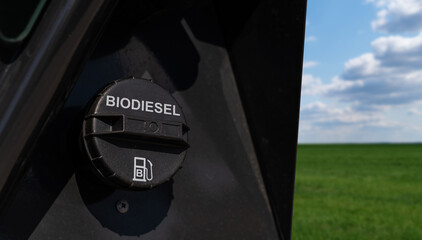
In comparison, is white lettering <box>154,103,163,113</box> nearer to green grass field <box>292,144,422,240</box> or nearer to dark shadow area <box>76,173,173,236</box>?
dark shadow area <box>76,173,173,236</box>

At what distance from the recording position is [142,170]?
1.06 meters

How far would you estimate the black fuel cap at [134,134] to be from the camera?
1.03 metres

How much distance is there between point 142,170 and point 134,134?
0.07 meters

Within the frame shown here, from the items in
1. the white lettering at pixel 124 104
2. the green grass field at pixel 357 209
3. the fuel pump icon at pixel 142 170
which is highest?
the white lettering at pixel 124 104

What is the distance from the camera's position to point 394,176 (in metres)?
18.3

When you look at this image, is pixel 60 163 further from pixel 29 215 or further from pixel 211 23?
pixel 211 23

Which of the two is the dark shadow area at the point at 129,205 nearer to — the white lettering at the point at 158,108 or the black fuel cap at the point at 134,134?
the black fuel cap at the point at 134,134

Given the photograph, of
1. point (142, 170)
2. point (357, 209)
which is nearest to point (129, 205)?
point (142, 170)

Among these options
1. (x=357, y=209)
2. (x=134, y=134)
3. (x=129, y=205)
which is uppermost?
(x=134, y=134)

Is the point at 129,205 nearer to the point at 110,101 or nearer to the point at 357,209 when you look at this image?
the point at 110,101

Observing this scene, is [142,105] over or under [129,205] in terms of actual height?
over

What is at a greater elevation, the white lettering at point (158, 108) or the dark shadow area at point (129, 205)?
the white lettering at point (158, 108)

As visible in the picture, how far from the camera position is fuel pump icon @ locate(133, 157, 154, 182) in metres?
1.05

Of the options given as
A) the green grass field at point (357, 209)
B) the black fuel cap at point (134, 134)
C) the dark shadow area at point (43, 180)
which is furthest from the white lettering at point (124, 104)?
the green grass field at point (357, 209)
